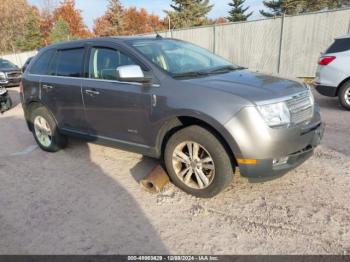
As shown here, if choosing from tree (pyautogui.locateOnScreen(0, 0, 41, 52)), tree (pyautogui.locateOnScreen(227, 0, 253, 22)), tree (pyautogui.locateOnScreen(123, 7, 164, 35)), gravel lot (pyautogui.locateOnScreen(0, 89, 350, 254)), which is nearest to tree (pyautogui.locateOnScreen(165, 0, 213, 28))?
tree (pyautogui.locateOnScreen(227, 0, 253, 22))

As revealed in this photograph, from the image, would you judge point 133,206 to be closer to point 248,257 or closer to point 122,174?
point 122,174

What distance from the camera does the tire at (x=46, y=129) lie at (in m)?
5.06

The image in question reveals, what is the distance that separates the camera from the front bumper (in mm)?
2906

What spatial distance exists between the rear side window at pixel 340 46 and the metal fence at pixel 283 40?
Answer: 3.11m

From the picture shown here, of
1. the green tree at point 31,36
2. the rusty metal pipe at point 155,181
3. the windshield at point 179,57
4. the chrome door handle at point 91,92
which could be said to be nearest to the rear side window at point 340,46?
the windshield at point 179,57

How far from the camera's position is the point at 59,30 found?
40188mm

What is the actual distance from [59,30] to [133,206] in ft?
139

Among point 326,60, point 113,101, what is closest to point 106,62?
point 113,101

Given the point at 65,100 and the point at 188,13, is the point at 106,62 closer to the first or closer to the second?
the point at 65,100

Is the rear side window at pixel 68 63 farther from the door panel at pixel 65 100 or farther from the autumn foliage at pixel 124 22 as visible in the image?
the autumn foliage at pixel 124 22

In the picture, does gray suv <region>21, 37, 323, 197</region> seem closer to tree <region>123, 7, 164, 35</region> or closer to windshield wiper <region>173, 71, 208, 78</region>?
windshield wiper <region>173, 71, 208, 78</region>

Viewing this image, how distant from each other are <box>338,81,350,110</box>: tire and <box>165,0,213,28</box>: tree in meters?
34.7

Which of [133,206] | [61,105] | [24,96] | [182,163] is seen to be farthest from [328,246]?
[24,96]

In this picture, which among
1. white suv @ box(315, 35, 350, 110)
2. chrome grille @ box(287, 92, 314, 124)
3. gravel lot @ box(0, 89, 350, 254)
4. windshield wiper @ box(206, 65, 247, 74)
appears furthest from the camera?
white suv @ box(315, 35, 350, 110)
